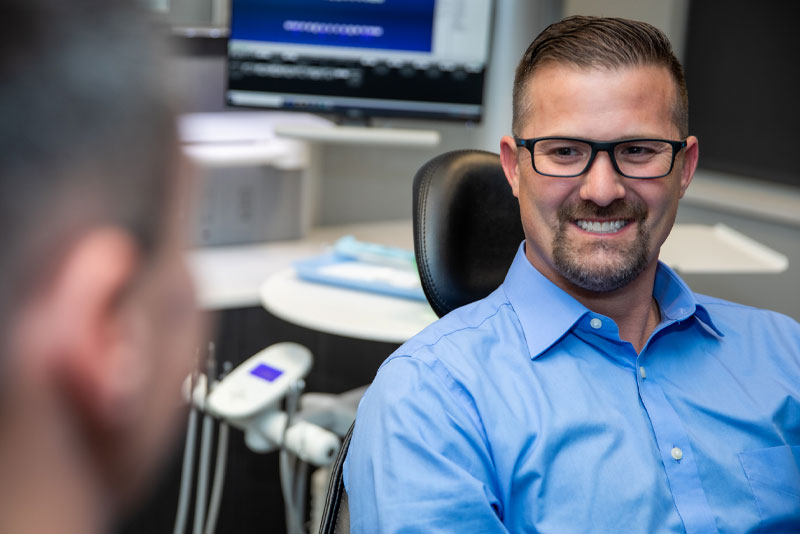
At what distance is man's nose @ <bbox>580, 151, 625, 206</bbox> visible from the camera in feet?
4.01

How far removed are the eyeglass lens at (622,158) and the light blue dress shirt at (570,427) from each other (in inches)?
5.9

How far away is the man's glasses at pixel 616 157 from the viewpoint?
4.05ft

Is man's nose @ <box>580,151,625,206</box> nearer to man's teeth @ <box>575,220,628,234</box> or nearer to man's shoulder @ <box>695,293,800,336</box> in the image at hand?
man's teeth @ <box>575,220,628,234</box>

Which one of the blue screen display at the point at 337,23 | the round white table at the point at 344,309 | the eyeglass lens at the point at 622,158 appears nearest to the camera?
the eyeglass lens at the point at 622,158

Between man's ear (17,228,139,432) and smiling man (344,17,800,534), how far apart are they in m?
0.79

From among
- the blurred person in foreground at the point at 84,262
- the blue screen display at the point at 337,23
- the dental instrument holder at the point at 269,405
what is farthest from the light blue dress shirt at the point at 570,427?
the blue screen display at the point at 337,23

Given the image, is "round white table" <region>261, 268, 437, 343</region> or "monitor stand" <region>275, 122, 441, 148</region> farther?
"monitor stand" <region>275, 122, 441, 148</region>

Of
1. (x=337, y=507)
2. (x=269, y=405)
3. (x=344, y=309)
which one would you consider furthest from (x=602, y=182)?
(x=269, y=405)

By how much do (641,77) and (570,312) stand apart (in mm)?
318

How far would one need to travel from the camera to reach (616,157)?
124cm

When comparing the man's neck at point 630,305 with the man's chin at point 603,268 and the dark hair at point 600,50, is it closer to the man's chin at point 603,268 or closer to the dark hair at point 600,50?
the man's chin at point 603,268

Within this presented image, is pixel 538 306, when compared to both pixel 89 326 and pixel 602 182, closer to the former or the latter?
pixel 602 182

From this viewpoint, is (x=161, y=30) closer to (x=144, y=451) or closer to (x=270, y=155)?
(x=144, y=451)

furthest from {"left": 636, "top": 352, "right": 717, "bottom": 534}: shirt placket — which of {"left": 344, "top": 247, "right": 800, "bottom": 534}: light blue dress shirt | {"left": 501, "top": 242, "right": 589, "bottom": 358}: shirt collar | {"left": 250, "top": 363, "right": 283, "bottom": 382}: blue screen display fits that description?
{"left": 250, "top": 363, "right": 283, "bottom": 382}: blue screen display
